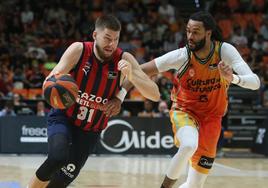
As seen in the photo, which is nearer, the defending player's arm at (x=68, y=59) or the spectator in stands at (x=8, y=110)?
the defending player's arm at (x=68, y=59)

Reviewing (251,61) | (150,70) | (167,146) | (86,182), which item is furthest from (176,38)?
(150,70)

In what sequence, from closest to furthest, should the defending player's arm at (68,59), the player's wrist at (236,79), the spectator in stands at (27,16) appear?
the defending player's arm at (68,59)
the player's wrist at (236,79)
the spectator in stands at (27,16)

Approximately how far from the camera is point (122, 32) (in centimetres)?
1961

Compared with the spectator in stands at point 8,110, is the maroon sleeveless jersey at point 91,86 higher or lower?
higher

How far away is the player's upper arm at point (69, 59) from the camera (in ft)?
18.6

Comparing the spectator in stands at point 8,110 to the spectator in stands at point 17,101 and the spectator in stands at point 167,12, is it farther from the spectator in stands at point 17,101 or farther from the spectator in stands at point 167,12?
the spectator in stands at point 167,12

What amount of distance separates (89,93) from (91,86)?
0.07 m

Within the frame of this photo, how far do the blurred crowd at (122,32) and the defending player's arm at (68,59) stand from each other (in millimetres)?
10097

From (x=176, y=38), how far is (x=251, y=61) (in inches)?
103

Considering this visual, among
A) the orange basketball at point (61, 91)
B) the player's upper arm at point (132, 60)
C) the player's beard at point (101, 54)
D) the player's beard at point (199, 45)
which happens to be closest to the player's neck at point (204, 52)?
the player's beard at point (199, 45)

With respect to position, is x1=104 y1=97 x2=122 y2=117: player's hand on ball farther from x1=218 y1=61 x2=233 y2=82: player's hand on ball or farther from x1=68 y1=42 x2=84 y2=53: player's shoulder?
x1=218 y1=61 x2=233 y2=82: player's hand on ball

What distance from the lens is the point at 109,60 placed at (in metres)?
5.98

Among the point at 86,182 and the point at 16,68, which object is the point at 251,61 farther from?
the point at 86,182

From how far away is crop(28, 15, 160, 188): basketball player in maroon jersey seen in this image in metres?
5.75
